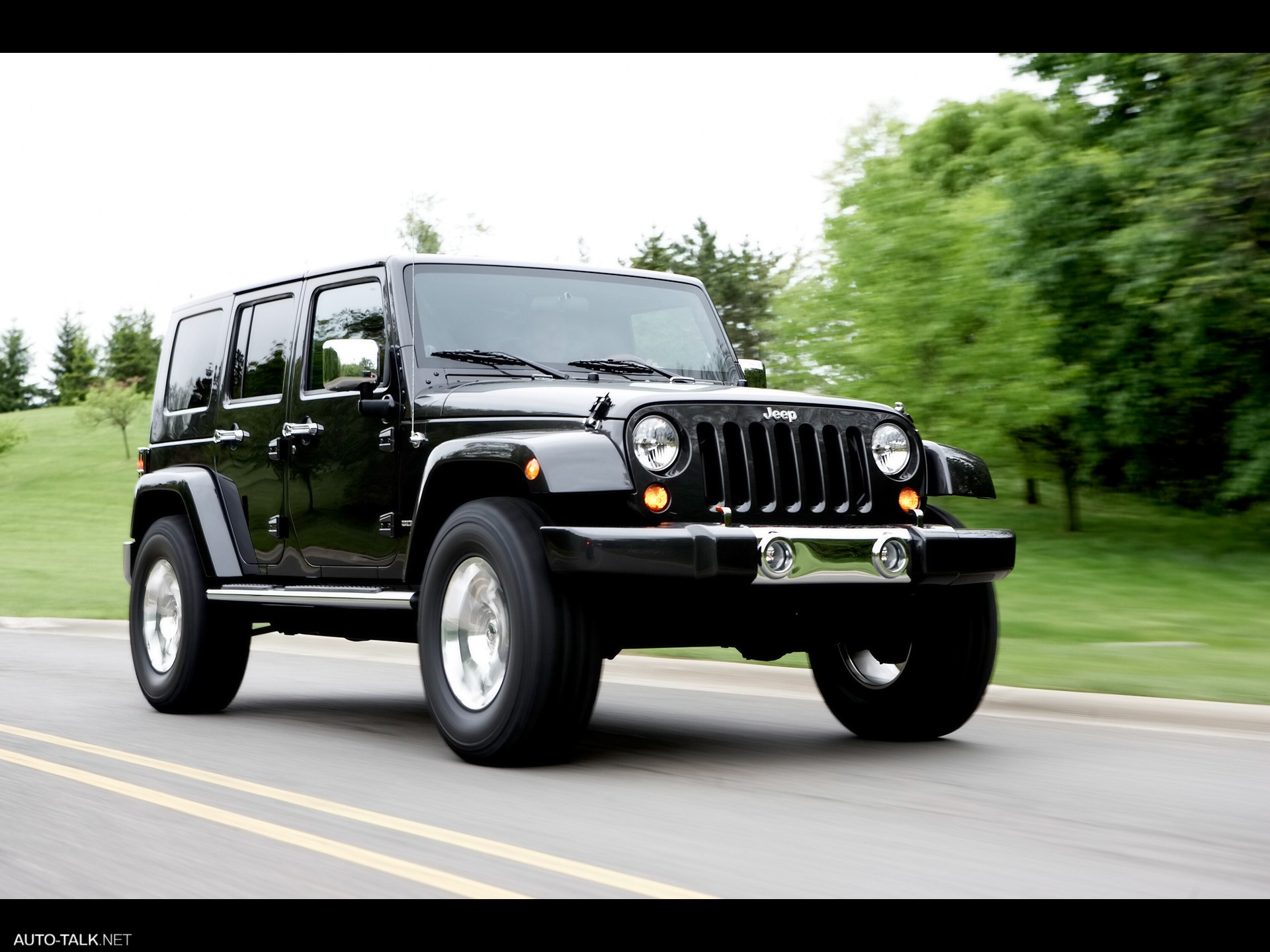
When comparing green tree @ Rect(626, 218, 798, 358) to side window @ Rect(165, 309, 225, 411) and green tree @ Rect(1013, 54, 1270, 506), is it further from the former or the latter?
side window @ Rect(165, 309, 225, 411)

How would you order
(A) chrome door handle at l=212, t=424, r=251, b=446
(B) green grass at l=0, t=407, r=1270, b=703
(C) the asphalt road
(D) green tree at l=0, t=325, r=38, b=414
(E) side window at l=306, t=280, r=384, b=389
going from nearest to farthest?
(C) the asphalt road → (E) side window at l=306, t=280, r=384, b=389 → (A) chrome door handle at l=212, t=424, r=251, b=446 → (B) green grass at l=0, t=407, r=1270, b=703 → (D) green tree at l=0, t=325, r=38, b=414

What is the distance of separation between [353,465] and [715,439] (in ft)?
6.88

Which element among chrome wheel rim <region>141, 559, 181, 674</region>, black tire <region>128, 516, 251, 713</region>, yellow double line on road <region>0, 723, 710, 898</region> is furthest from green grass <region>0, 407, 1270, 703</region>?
yellow double line on road <region>0, 723, 710, 898</region>

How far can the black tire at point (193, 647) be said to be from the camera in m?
8.44

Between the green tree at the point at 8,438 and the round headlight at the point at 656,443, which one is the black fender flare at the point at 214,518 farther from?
the green tree at the point at 8,438

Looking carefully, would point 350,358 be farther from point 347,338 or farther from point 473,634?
point 473,634

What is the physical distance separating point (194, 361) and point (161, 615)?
154 cm

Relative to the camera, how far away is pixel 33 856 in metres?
4.83

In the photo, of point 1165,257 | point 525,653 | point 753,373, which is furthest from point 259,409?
point 1165,257

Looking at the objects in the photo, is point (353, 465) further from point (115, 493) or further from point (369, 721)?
point (115, 493)

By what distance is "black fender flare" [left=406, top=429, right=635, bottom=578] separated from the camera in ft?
19.8

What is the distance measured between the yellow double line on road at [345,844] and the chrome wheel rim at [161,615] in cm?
166

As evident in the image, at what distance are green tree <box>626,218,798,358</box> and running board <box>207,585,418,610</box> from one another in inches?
1997

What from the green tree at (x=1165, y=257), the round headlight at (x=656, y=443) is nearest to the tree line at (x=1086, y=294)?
the green tree at (x=1165, y=257)
